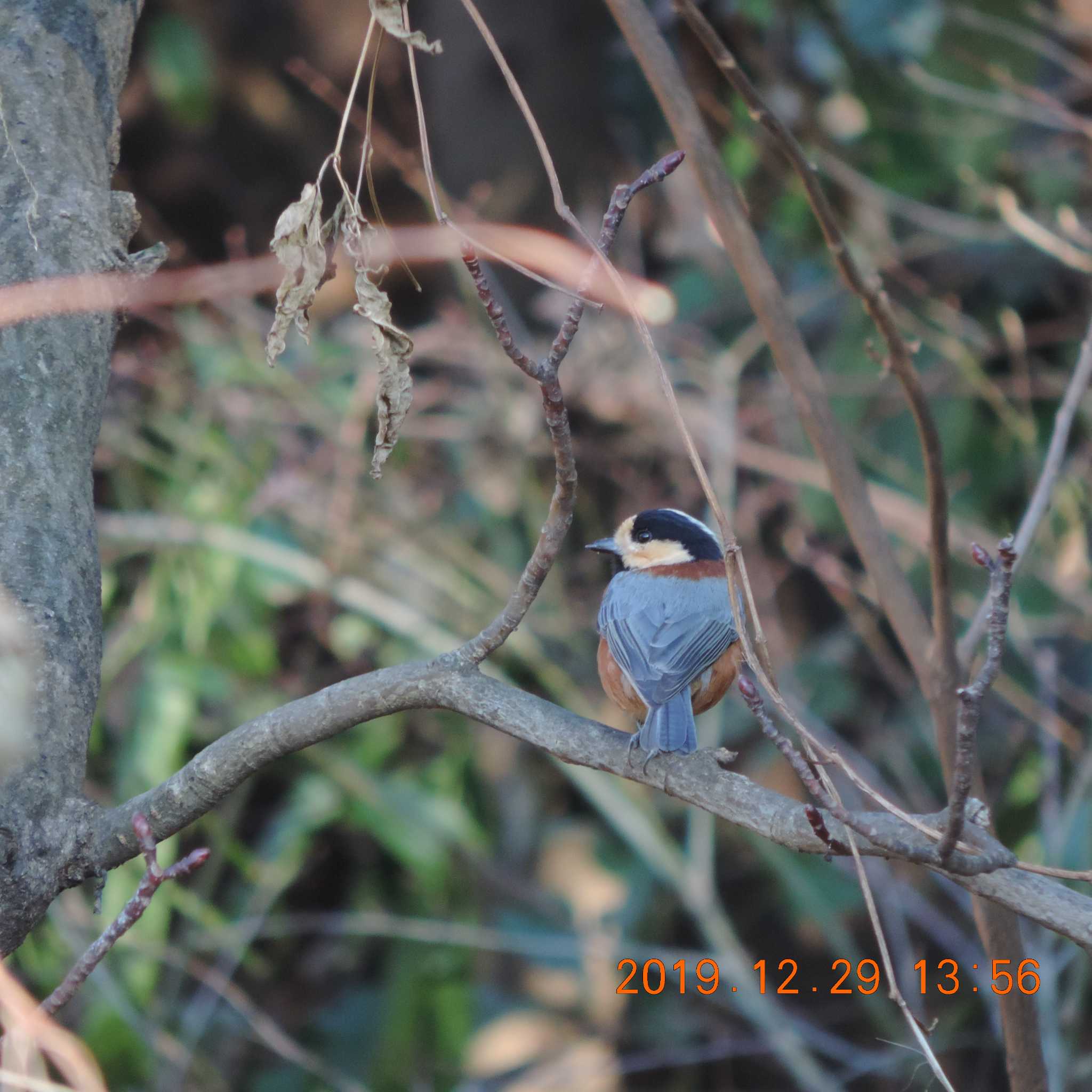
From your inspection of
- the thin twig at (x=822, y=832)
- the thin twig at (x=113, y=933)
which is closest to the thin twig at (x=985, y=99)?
the thin twig at (x=822, y=832)

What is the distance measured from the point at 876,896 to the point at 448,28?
4.39 meters

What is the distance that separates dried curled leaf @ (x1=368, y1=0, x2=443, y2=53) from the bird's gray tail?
3.46ft

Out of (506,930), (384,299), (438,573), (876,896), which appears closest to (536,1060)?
(506,930)

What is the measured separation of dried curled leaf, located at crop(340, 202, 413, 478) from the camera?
157 centimetres

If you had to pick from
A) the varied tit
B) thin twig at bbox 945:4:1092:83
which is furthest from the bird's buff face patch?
thin twig at bbox 945:4:1092:83

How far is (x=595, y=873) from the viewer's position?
5.10m

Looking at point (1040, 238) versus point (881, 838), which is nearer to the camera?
point (881, 838)

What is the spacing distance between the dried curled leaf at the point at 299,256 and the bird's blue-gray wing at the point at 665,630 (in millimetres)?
1098

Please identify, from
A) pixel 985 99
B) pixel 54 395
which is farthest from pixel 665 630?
pixel 985 99

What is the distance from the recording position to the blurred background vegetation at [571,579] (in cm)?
448

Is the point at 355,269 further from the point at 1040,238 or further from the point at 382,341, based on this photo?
the point at 1040,238

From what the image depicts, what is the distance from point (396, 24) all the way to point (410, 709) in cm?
95

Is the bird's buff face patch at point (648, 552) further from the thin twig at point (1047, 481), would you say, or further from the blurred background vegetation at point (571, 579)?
the blurred background vegetation at point (571, 579)

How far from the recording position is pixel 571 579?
532 centimetres
